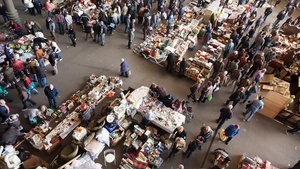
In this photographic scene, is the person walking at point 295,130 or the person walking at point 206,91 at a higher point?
the person walking at point 206,91

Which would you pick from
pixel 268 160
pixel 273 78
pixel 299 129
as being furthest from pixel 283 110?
pixel 268 160

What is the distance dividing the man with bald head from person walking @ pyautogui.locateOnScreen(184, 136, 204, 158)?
5.81 m

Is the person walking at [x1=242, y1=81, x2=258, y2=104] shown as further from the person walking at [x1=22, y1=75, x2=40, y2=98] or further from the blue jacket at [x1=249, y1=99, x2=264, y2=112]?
the person walking at [x1=22, y1=75, x2=40, y2=98]

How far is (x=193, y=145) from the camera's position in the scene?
9.23m

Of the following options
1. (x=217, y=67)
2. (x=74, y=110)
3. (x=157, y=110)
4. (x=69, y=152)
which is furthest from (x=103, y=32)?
(x=69, y=152)

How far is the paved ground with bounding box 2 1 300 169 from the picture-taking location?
10.5 metres

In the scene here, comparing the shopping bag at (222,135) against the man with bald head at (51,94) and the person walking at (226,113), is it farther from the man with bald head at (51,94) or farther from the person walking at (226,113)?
the man with bald head at (51,94)

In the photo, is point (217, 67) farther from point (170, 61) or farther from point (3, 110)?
point (3, 110)

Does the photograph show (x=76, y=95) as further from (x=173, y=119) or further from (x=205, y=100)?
(x=205, y=100)

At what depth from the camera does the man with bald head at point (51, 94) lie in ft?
32.7

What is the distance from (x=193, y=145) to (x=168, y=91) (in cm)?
390

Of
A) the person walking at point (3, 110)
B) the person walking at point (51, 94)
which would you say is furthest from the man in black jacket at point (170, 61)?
the person walking at point (3, 110)

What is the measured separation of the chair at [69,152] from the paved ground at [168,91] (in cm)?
75

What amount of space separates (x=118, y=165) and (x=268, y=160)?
6.22 metres
